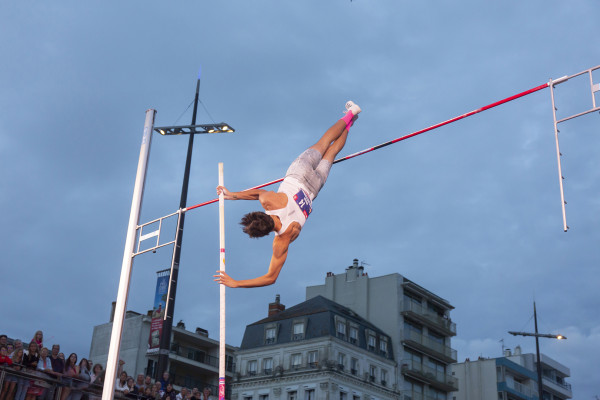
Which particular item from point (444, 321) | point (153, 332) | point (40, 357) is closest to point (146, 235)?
point (40, 357)

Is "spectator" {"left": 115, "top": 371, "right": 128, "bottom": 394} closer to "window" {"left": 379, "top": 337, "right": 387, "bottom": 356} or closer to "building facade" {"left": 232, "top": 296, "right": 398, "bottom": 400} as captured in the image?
"building facade" {"left": 232, "top": 296, "right": 398, "bottom": 400}

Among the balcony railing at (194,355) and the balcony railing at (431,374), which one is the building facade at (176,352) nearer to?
the balcony railing at (194,355)

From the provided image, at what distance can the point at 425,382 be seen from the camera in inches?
1650

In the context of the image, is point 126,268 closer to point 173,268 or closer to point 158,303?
point 173,268

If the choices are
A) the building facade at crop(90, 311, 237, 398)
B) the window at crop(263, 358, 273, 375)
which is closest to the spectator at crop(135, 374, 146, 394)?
the building facade at crop(90, 311, 237, 398)

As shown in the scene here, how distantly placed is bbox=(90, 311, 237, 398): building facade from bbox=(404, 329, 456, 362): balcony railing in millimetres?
10913

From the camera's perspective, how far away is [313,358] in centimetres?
3653

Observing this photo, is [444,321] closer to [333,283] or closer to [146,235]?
[333,283]

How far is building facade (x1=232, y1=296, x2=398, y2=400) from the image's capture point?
3606 centimetres

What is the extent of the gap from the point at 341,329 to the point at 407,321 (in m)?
6.34

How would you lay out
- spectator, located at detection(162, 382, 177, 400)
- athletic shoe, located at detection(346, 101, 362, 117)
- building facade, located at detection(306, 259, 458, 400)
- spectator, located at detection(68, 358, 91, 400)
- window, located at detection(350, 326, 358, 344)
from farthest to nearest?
1. building facade, located at detection(306, 259, 458, 400)
2. window, located at detection(350, 326, 358, 344)
3. spectator, located at detection(162, 382, 177, 400)
4. spectator, located at detection(68, 358, 91, 400)
5. athletic shoe, located at detection(346, 101, 362, 117)

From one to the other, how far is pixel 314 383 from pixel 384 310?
25.3 feet

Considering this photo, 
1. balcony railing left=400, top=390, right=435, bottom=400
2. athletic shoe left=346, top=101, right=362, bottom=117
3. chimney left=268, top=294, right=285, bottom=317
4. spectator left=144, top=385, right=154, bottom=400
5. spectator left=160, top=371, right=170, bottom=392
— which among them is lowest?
spectator left=144, top=385, right=154, bottom=400

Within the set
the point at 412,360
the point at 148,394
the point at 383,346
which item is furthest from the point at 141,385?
the point at 412,360
